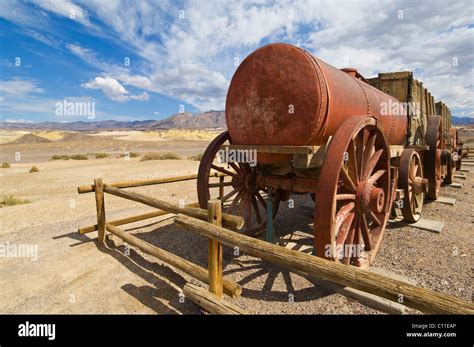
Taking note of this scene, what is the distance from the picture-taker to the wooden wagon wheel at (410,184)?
5.04 meters

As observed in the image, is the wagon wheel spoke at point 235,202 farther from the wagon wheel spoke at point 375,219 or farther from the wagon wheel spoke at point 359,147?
the wagon wheel spoke at point 375,219

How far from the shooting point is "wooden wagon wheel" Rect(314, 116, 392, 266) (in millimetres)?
2717

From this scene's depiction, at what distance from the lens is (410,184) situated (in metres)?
5.42

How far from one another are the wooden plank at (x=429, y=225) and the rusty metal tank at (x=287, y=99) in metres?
2.84

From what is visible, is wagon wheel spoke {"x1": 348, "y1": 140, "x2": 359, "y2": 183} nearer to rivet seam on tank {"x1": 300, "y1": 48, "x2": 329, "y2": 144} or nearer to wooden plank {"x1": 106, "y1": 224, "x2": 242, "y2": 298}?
rivet seam on tank {"x1": 300, "y1": 48, "x2": 329, "y2": 144}

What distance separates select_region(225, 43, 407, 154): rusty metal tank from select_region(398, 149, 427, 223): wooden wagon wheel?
1.79m

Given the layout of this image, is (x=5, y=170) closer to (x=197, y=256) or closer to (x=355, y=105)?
(x=197, y=256)

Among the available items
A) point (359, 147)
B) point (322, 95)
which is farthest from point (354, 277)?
point (359, 147)

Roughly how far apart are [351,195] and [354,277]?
1667 mm

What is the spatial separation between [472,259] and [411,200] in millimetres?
1648

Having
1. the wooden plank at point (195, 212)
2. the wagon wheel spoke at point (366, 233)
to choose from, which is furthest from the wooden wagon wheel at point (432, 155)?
the wooden plank at point (195, 212)

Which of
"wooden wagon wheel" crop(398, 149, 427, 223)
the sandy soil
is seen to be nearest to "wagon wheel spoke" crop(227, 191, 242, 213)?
"wooden wagon wheel" crop(398, 149, 427, 223)
